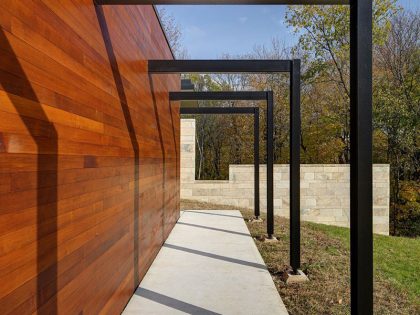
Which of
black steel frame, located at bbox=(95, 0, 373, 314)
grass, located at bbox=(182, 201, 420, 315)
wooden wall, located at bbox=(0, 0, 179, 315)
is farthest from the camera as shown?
grass, located at bbox=(182, 201, 420, 315)

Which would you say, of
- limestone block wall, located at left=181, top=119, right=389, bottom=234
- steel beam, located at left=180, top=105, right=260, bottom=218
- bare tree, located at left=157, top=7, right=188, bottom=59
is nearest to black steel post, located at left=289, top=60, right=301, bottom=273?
steel beam, located at left=180, top=105, right=260, bottom=218

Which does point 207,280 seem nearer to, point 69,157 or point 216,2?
point 69,157

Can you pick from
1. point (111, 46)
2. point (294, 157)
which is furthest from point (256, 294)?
point (111, 46)

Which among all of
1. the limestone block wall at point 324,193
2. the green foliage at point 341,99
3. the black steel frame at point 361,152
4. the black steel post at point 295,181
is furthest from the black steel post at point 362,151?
the green foliage at point 341,99

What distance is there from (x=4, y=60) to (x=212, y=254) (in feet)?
14.6

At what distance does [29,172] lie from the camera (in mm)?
1626

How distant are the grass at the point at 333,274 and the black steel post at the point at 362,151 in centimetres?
133

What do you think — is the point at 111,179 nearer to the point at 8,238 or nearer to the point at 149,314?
the point at 149,314

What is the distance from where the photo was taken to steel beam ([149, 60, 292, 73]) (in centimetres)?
483

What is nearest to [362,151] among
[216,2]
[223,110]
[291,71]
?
[216,2]

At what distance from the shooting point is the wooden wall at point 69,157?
1498mm

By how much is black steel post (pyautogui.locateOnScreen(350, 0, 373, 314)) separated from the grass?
1.33m

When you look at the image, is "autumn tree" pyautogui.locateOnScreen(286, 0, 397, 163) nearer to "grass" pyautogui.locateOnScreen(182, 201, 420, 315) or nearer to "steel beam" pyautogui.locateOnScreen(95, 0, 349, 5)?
"grass" pyautogui.locateOnScreen(182, 201, 420, 315)

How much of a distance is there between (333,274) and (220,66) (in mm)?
2968
